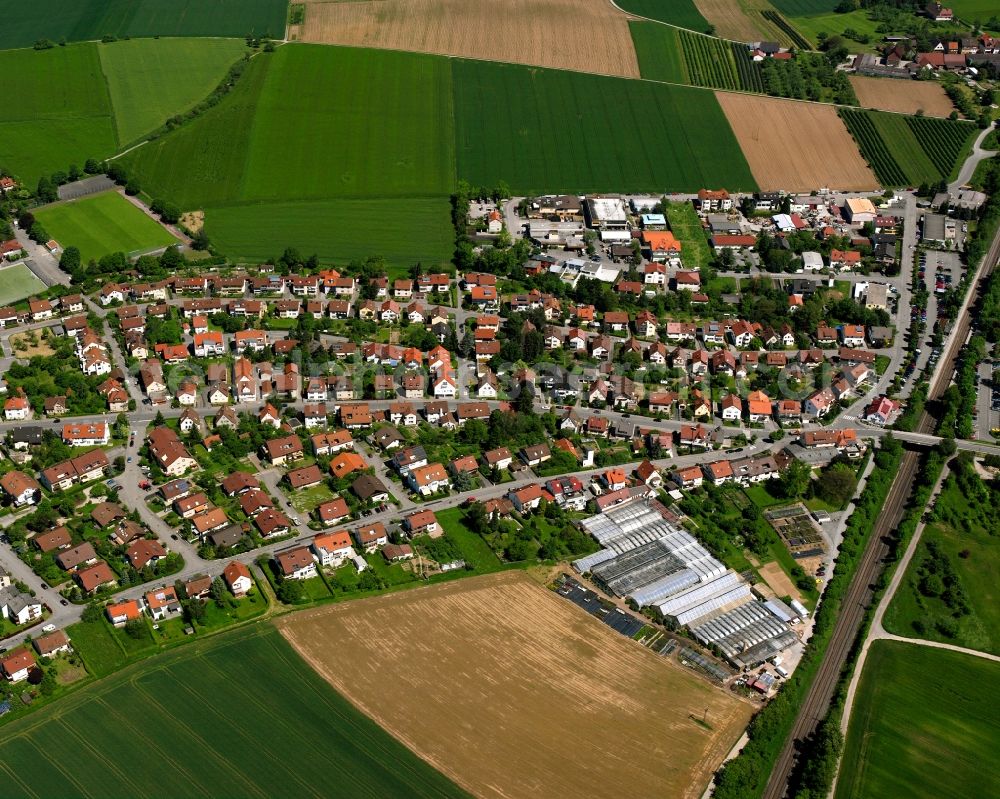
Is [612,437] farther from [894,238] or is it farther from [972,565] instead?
[894,238]

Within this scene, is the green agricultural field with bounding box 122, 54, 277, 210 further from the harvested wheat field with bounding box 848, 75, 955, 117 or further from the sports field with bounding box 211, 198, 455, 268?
the harvested wheat field with bounding box 848, 75, 955, 117

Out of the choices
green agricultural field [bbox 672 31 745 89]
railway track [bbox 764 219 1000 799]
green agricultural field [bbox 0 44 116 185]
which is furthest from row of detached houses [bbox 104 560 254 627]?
green agricultural field [bbox 672 31 745 89]

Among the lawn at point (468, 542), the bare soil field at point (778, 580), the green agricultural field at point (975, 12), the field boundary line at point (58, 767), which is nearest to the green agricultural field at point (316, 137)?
the lawn at point (468, 542)

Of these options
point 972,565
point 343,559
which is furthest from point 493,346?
point 972,565

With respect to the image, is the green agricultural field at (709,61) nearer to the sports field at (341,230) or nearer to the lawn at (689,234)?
the lawn at (689,234)

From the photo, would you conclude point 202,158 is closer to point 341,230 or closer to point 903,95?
point 341,230

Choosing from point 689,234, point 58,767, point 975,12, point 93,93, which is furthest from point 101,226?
point 975,12

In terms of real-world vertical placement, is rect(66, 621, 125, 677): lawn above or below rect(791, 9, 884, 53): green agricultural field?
below
